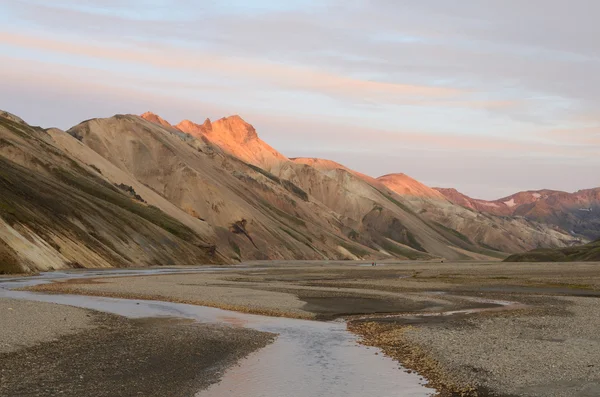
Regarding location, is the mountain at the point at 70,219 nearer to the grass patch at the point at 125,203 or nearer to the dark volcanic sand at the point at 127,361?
the grass patch at the point at 125,203

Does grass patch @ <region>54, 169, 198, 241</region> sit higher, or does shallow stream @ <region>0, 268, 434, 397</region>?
grass patch @ <region>54, 169, 198, 241</region>

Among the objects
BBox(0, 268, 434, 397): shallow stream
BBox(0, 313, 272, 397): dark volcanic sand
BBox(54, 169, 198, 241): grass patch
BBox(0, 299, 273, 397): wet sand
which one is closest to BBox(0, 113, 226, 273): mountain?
BBox(54, 169, 198, 241): grass patch

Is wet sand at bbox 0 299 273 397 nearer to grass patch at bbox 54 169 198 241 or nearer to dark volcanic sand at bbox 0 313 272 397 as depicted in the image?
dark volcanic sand at bbox 0 313 272 397

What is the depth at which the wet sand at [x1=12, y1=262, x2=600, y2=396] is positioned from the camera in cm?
2122

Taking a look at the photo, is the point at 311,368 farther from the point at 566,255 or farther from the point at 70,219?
the point at 566,255

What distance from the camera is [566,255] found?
555 feet

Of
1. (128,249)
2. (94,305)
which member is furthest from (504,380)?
(128,249)

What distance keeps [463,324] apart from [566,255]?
→ 482 ft

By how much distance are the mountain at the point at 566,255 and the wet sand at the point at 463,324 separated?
99437mm

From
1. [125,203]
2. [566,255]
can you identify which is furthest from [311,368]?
[566,255]

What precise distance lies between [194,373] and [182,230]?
12866 cm

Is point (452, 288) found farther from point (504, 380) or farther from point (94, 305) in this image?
point (504, 380)

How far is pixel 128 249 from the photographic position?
115875 millimetres

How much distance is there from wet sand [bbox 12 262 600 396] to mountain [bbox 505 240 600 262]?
99437 millimetres
